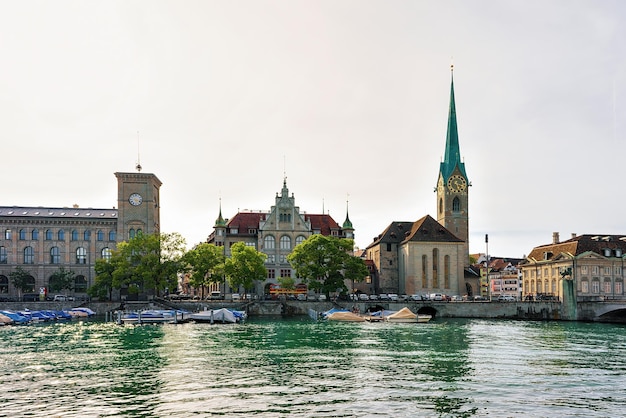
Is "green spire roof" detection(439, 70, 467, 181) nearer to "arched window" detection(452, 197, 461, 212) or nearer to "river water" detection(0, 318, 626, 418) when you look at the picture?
"arched window" detection(452, 197, 461, 212)

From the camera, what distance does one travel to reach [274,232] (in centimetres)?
12331

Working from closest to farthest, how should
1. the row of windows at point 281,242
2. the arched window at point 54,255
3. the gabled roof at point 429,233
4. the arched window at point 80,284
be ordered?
the arched window at point 54,255 < the arched window at point 80,284 < the gabled roof at point 429,233 < the row of windows at point 281,242

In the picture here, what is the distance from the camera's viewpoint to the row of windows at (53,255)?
378 ft

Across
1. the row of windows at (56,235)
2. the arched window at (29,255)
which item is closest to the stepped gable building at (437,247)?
the row of windows at (56,235)

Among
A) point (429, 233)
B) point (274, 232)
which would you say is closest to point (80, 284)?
point (274, 232)

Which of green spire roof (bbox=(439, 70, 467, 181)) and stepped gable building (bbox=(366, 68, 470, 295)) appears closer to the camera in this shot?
stepped gable building (bbox=(366, 68, 470, 295))

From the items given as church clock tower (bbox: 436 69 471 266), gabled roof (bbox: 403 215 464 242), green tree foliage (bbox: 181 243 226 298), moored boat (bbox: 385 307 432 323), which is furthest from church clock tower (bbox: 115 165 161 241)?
church clock tower (bbox: 436 69 471 266)

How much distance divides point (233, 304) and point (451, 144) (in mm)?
74860

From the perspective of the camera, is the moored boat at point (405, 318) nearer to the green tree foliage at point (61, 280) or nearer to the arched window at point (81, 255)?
the green tree foliage at point (61, 280)

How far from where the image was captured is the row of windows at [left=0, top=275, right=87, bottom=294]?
115 meters

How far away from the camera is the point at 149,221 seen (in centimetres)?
11875

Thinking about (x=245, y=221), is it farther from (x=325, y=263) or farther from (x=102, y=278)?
(x=102, y=278)

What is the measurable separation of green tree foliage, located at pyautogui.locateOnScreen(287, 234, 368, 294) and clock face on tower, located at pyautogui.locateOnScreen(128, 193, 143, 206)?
34.2 m

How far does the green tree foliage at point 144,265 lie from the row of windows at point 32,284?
483 inches
